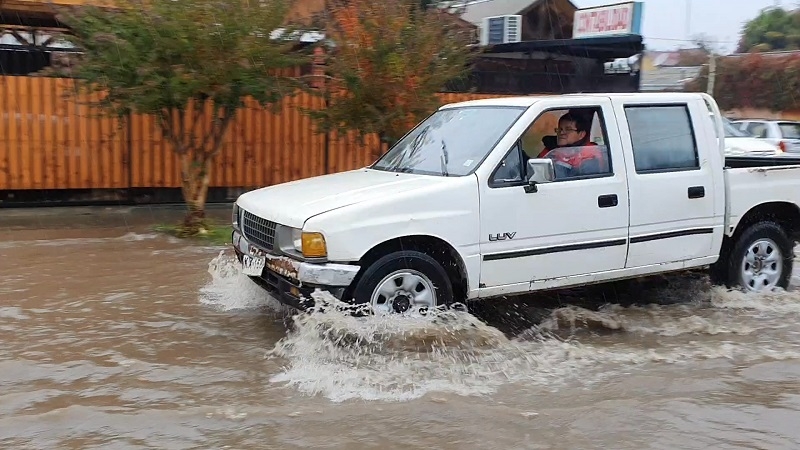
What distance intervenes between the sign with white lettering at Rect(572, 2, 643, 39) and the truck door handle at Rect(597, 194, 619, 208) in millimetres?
15820

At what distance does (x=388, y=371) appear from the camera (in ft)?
18.0

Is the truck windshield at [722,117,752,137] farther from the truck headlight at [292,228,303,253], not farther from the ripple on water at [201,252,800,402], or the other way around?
the truck headlight at [292,228,303,253]

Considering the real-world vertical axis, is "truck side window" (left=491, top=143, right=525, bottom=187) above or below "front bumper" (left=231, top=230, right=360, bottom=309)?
above

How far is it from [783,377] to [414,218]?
2.83 metres

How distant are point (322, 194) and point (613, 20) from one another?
17.5 m

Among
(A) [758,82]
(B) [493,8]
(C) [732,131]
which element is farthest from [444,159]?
(A) [758,82]

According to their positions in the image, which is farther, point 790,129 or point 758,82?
point 758,82

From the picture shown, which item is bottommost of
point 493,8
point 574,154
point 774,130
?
point 574,154

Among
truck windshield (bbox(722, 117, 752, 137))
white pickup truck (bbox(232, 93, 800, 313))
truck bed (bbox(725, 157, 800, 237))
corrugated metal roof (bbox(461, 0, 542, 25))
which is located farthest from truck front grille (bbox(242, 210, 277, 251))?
corrugated metal roof (bbox(461, 0, 542, 25))

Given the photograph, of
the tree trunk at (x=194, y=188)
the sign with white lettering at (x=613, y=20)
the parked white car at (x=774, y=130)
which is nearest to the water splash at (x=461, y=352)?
the tree trunk at (x=194, y=188)

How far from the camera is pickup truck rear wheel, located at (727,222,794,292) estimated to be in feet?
24.5

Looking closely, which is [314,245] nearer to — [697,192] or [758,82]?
[697,192]

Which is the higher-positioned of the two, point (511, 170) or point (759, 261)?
point (511, 170)

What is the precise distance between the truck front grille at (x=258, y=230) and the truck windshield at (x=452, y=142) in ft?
4.16
